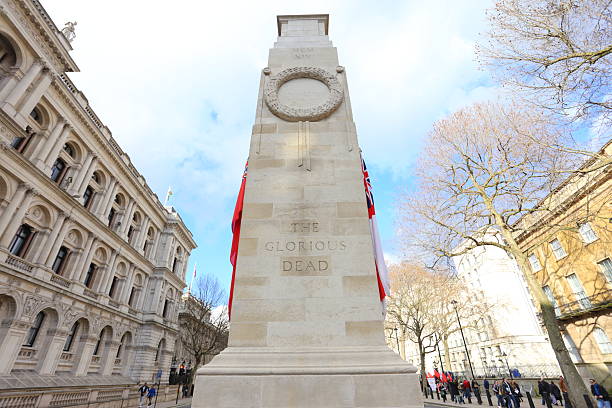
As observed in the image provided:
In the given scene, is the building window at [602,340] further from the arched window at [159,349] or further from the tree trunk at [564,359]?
the arched window at [159,349]

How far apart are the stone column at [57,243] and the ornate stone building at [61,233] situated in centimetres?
7

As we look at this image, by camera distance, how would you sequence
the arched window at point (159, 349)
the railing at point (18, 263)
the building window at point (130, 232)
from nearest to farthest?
the railing at point (18, 263)
the building window at point (130, 232)
the arched window at point (159, 349)

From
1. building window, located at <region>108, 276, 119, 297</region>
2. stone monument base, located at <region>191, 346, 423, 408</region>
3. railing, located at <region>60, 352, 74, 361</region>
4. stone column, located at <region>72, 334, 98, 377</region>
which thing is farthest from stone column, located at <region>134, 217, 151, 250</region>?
stone monument base, located at <region>191, 346, 423, 408</region>

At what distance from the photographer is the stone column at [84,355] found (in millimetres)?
25438

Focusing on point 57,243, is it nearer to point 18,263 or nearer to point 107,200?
point 18,263

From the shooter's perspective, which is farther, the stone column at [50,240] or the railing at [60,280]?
the railing at [60,280]

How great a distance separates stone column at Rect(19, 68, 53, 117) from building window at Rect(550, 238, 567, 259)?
4469 cm

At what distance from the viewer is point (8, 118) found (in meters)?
19.1

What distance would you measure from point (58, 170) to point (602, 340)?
47018 mm

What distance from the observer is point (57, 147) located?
2444 centimetres

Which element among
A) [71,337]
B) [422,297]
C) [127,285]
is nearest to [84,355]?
[71,337]

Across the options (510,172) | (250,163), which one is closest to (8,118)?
(250,163)

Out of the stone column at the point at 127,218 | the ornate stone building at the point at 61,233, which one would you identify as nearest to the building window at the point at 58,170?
the ornate stone building at the point at 61,233

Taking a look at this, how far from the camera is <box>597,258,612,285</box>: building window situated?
22.8 m
